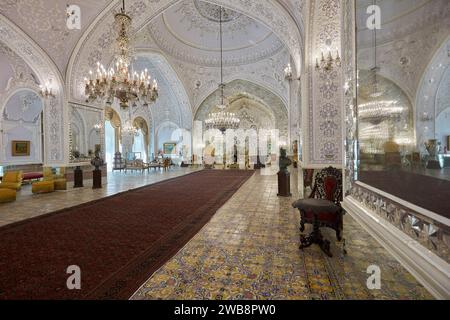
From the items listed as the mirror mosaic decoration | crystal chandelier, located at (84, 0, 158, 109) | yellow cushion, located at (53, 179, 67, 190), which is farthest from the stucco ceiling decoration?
the mirror mosaic decoration

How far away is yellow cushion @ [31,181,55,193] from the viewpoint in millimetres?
6915

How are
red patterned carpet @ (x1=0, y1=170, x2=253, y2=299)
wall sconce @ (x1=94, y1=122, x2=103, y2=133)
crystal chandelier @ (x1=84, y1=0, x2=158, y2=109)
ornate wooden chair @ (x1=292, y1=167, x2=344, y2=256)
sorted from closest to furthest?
red patterned carpet @ (x1=0, y1=170, x2=253, y2=299) < ornate wooden chair @ (x1=292, y1=167, x2=344, y2=256) < crystal chandelier @ (x1=84, y1=0, x2=158, y2=109) < wall sconce @ (x1=94, y1=122, x2=103, y2=133)

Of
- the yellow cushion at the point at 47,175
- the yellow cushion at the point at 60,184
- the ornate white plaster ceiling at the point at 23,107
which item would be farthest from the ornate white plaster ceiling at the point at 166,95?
the yellow cushion at the point at 60,184

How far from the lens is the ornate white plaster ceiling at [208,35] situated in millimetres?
11062

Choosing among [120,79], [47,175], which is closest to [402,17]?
[120,79]

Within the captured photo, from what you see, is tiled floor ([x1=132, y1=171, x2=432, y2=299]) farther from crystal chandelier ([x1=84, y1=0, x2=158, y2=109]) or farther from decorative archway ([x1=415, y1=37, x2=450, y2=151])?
crystal chandelier ([x1=84, y1=0, x2=158, y2=109])

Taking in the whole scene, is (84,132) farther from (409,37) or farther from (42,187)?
(409,37)

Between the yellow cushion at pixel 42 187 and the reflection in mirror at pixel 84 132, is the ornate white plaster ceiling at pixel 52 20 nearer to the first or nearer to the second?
Result: the reflection in mirror at pixel 84 132

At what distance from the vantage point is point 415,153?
1453 millimetres

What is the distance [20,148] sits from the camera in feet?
39.4

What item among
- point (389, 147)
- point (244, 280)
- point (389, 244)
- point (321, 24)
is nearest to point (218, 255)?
point (244, 280)

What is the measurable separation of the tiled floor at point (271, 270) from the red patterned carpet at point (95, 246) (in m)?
0.26

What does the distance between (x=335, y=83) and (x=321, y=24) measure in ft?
4.57
